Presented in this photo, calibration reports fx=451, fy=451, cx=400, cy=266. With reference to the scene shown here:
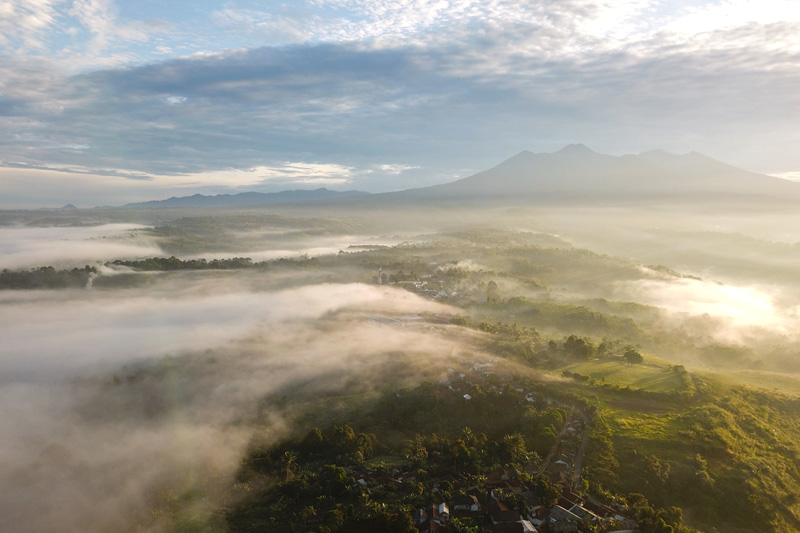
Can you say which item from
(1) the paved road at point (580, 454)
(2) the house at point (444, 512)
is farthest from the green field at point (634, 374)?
(2) the house at point (444, 512)

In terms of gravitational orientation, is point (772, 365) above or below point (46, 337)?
below

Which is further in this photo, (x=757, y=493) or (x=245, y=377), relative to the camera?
(x=245, y=377)

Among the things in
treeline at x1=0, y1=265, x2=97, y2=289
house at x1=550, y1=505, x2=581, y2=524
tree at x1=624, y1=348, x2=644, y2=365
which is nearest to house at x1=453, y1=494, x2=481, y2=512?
house at x1=550, y1=505, x2=581, y2=524

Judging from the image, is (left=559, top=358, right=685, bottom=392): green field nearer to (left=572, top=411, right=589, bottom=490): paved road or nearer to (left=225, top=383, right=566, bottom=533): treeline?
(left=572, top=411, right=589, bottom=490): paved road

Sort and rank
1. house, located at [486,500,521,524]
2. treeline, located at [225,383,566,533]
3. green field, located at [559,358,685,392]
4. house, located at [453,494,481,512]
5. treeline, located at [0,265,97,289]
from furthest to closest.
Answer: treeline, located at [0,265,97,289], green field, located at [559,358,685,392], treeline, located at [225,383,566,533], house, located at [453,494,481,512], house, located at [486,500,521,524]

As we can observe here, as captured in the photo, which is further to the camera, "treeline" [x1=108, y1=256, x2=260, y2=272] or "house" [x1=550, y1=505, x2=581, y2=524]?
"treeline" [x1=108, y1=256, x2=260, y2=272]

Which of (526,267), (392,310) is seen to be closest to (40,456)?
(392,310)

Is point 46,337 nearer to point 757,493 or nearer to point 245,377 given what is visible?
point 245,377

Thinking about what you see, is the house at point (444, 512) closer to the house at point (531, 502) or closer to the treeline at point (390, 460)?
the treeline at point (390, 460)

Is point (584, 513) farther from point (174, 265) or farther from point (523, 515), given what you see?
point (174, 265)
